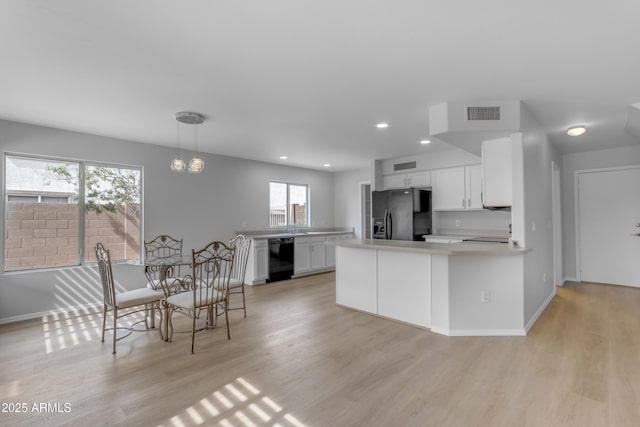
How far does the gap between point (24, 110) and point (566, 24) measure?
4.97 metres

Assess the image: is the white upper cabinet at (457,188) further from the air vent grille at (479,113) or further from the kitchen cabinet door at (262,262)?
the kitchen cabinet door at (262,262)

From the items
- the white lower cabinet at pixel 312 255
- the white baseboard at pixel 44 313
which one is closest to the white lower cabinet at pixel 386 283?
the white lower cabinet at pixel 312 255

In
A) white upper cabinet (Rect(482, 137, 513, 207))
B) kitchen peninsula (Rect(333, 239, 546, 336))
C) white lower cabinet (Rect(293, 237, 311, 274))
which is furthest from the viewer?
white lower cabinet (Rect(293, 237, 311, 274))

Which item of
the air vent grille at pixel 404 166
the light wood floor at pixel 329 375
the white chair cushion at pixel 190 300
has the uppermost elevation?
the air vent grille at pixel 404 166

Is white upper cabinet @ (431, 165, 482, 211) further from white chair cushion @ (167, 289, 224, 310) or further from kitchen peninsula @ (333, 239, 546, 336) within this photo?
white chair cushion @ (167, 289, 224, 310)

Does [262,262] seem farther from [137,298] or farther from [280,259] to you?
[137,298]

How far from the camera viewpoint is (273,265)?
5.99 meters

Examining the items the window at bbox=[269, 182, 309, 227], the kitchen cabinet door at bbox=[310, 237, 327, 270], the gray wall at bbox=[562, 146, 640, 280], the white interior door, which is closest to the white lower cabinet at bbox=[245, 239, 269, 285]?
the window at bbox=[269, 182, 309, 227]

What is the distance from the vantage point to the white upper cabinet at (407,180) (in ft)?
19.4

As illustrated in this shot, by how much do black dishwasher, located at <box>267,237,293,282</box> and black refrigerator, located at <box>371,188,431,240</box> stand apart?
5.80 ft

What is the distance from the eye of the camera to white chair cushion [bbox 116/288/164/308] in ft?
9.89

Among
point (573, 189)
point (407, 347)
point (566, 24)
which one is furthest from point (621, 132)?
point (407, 347)

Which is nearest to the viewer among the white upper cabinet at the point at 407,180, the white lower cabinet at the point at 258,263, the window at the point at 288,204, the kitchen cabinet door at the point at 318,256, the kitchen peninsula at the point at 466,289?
the kitchen peninsula at the point at 466,289

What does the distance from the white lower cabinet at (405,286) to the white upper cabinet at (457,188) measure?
2.38 meters
